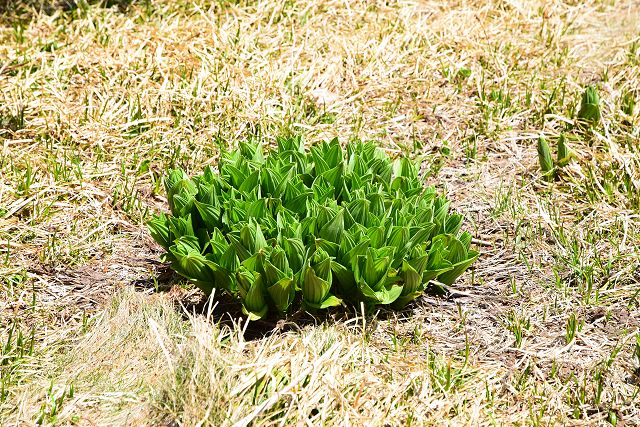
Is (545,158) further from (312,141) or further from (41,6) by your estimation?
(41,6)

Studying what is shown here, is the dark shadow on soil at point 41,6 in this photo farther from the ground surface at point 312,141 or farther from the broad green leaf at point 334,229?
the broad green leaf at point 334,229

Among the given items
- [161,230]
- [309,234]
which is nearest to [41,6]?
[161,230]

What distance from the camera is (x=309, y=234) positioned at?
3.20m

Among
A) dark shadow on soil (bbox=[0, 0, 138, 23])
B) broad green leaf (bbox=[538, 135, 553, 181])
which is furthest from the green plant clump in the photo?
dark shadow on soil (bbox=[0, 0, 138, 23])

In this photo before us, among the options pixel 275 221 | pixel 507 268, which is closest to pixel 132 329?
pixel 275 221

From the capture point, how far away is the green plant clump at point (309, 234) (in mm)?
3078

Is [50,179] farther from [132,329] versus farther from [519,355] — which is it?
[519,355]

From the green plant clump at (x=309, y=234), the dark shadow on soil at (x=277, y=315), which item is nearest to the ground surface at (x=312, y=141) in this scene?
the dark shadow on soil at (x=277, y=315)

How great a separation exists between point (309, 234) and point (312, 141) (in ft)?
4.08

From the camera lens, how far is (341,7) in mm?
5422

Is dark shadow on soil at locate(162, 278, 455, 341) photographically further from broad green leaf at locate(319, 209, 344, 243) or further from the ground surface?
broad green leaf at locate(319, 209, 344, 243)

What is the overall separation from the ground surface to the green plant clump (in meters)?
0.15

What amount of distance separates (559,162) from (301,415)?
6.77 ft

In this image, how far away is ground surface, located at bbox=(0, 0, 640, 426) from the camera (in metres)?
2.80
